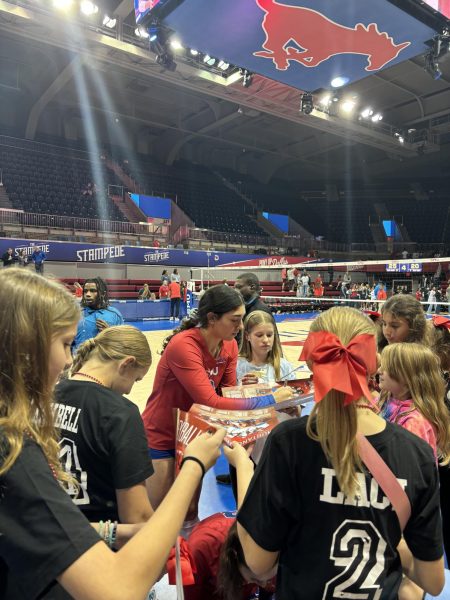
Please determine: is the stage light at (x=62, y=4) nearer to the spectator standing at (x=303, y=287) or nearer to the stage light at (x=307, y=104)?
the stage light at (x=307, y=104)

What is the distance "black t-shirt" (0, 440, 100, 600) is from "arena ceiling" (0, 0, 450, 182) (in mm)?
16395

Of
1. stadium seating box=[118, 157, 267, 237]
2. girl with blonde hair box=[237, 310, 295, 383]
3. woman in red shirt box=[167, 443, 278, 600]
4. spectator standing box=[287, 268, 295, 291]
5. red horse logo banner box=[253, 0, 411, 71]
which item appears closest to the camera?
woman in red shirt box=[167, 443, 278, 600]

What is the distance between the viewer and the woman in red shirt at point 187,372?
2.06 m

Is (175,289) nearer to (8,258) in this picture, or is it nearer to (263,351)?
(8,258)

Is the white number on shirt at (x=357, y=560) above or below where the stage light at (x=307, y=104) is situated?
below

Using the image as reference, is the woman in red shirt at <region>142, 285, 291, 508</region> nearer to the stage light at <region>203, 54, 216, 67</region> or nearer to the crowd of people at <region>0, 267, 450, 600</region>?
the crowd of people at <region>0, 267, 450, 600</region>

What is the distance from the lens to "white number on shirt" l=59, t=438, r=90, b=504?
1293mm

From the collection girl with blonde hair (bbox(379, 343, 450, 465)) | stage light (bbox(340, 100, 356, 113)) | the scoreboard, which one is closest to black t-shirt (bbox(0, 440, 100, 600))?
girl with blonde hair (bbox(379, 343, 450, 465))

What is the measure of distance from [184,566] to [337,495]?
646mm

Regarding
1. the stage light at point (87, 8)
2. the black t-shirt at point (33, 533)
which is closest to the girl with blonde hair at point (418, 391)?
the black t-shirt at point (33, 533)

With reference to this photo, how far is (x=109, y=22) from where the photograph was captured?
573 inches

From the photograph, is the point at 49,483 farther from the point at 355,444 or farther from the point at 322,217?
the point at 322,217

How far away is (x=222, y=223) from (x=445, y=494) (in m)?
25.1

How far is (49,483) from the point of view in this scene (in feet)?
2.53
